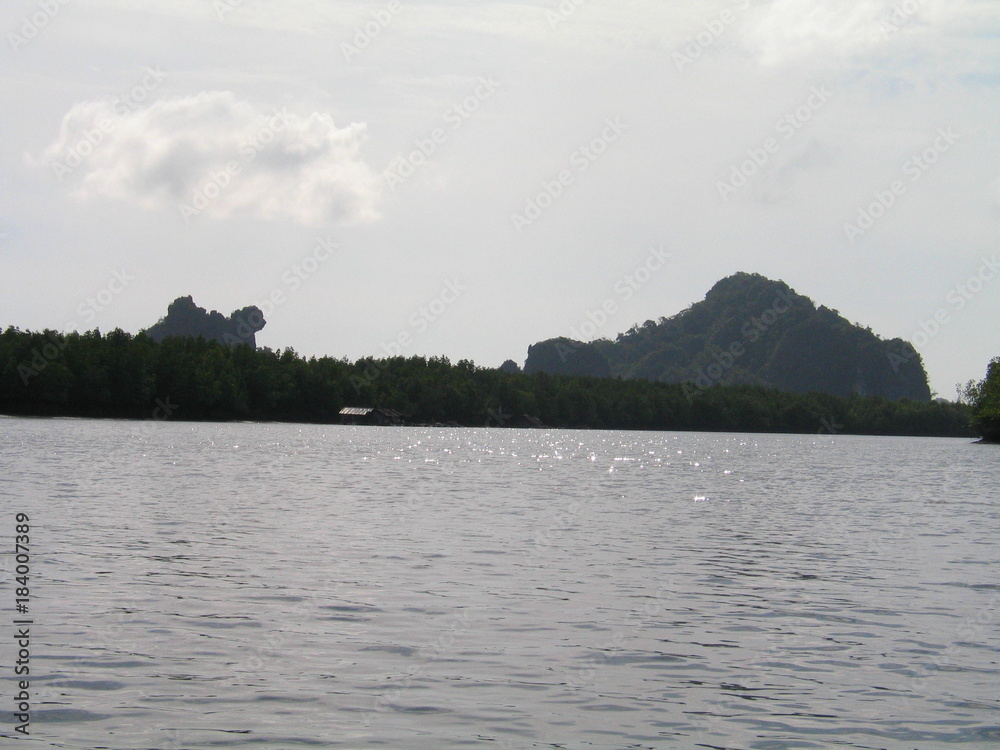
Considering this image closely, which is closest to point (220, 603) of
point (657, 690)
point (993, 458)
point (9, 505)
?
point (657, 690)

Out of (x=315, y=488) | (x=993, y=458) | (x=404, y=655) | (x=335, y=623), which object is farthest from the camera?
(x=993, y=458)

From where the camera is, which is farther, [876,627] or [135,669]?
[876,627]

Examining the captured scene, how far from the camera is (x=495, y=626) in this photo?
17.9 meters

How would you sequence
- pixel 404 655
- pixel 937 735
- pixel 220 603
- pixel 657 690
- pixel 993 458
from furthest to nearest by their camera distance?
pixel 993 458 < pixel 220 603 < pixel 404 655 < pixel 657 690 < pixel 937 735

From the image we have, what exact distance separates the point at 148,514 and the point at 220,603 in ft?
53.6

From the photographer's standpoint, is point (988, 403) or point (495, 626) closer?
point (495, 626)

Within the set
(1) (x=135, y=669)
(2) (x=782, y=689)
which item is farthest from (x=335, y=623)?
(2) (x=782, y=689)

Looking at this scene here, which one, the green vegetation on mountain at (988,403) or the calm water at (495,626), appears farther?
the green vegetation on mountain at (988,403)

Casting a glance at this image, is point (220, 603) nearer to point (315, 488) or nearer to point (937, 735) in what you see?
point (937, 735)

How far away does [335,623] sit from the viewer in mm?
17844

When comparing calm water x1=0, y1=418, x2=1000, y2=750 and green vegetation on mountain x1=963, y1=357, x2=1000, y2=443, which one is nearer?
calm water x1=0, y1=418, x2=1000, y2=750

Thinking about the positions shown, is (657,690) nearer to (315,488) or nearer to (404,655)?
(404,655)

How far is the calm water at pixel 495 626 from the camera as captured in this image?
12.6 metres

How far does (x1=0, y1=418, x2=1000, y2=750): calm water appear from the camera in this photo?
41.2 feet
